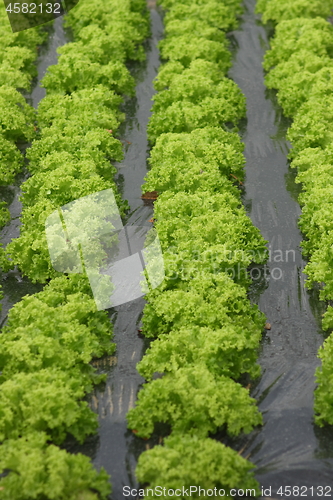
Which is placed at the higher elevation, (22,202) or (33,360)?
(22,202)

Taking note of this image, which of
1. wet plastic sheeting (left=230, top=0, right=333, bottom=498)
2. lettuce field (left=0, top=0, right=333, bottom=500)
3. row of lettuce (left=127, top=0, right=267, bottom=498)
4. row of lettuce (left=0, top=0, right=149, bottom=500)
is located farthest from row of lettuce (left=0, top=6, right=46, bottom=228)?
wet plastic sheeting (left=230, top=0, right=333, bottom=498)

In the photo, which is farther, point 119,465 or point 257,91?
point 257,91

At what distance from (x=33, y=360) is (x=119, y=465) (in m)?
1.56

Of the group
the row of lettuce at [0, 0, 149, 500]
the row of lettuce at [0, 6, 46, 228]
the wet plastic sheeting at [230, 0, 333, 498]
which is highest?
the row of lettuce at [0, 6, 46, 228]

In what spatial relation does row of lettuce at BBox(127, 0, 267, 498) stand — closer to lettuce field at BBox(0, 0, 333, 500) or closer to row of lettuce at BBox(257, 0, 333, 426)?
lettuce field at BBox(0, 0, 333, 500)

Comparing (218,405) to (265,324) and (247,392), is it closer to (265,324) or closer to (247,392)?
(247,392)

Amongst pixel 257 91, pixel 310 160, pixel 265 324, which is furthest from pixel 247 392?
pixel 257 91

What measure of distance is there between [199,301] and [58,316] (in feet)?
5.93

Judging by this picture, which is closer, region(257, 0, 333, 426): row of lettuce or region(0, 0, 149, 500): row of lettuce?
region(0, 0, 149, 500): row of lettuce

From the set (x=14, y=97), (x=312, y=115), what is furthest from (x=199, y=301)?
(x=14, y=97)

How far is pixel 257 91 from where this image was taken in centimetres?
1396

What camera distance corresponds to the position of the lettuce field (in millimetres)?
7051

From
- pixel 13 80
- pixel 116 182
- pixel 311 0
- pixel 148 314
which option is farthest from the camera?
pixel 311 0

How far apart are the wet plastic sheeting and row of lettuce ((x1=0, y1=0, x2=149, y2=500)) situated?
6.55 ft
